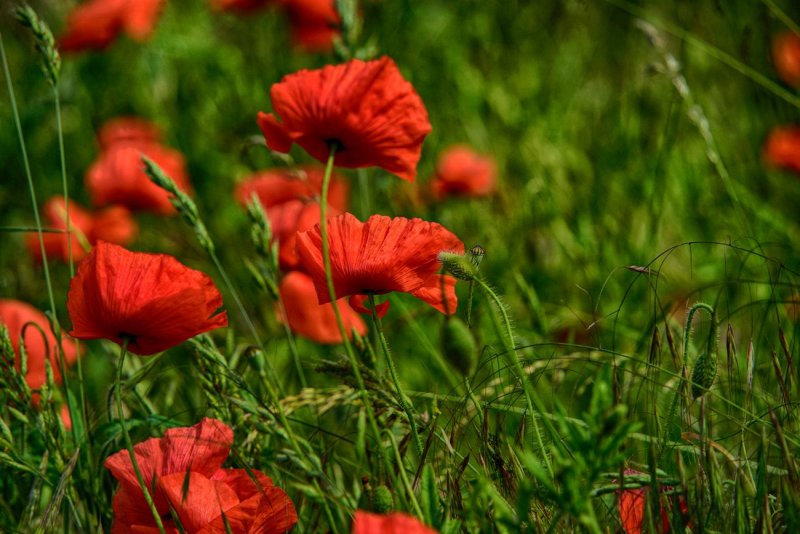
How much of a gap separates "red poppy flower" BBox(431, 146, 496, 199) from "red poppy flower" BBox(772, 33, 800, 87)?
837 millimetres

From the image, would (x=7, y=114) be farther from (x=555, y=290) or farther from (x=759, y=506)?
(x=759, y=506)

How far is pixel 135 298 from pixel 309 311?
20.6 inches

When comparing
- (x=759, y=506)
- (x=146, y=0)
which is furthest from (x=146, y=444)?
(x=146, y=0)

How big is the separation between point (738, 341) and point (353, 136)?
40.0 inches

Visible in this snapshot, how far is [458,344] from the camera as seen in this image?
36.3 inches

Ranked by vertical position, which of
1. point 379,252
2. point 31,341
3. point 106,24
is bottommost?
point 31,341

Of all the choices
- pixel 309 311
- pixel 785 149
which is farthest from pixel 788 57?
pixel 309 311

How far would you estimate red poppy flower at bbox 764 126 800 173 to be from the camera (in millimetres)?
2178

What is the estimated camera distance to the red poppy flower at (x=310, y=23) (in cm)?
262

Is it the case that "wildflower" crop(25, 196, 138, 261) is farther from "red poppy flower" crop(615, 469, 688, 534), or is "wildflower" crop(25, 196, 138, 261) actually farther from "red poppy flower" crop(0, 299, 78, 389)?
"red poppy flower" crop(615, 469, 688, 534)

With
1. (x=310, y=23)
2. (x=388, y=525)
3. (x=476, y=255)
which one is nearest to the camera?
(x=388, y=525)

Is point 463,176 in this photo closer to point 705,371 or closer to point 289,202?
point 289,202

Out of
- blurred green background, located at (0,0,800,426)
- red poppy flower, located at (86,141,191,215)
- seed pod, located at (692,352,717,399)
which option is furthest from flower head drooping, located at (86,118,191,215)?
seed pod, located at (692,352,717,399)

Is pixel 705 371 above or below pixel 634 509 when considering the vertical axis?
above
